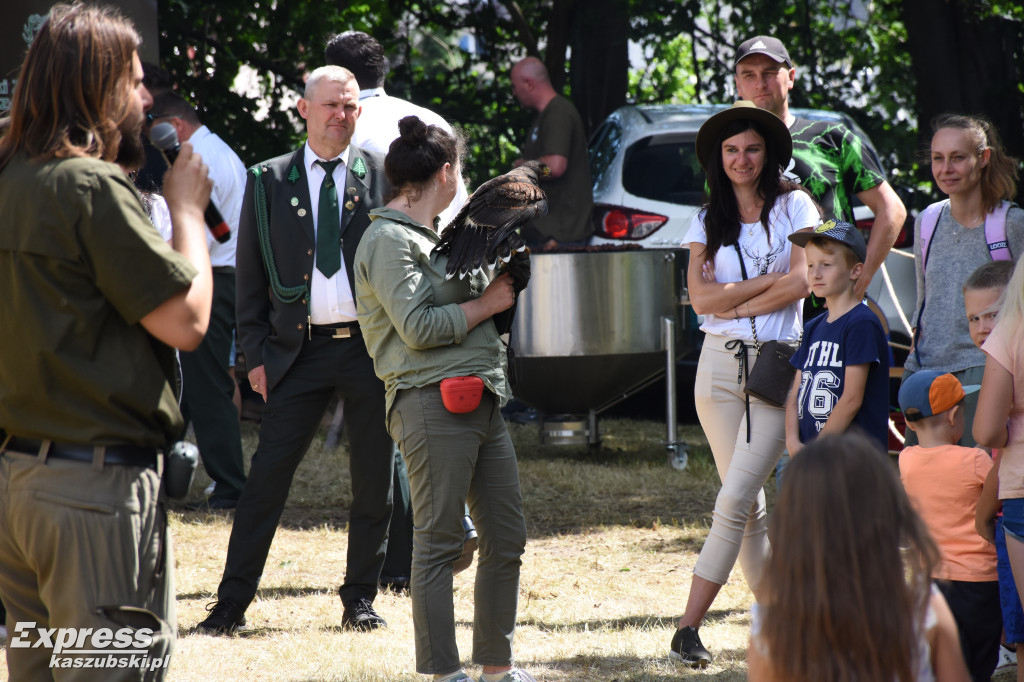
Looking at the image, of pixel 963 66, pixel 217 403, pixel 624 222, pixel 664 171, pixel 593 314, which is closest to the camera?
pixel 217 403

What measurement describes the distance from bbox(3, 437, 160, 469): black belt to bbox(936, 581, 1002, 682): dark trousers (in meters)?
2.53

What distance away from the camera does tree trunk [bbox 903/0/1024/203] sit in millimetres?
9781

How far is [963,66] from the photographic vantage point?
9922 millimetres

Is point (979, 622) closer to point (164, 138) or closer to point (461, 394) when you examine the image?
point (461, 394)

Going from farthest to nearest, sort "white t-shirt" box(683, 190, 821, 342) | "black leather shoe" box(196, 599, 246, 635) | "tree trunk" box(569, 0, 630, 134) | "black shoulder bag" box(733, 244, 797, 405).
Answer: "tree trunk" box(569, 0, 630, 134) → "black leather shoe" box(196, 599, 246, 635) → "white t-shirt" box(683, 190, 821, 342) → "black shoulder bag" box(733, 244, 797, 405)

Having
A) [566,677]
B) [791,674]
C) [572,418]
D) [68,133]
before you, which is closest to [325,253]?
[566,677]

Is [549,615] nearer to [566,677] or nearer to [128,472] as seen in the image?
[566,677]

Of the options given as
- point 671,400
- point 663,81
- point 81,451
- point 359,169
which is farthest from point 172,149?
point 663,81

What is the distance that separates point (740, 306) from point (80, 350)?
2.58 meters

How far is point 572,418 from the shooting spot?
786 cm

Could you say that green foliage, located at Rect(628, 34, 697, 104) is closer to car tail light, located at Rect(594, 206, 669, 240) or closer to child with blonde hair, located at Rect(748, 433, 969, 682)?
car tail light, located at Rect(594, 206, 669, 240)

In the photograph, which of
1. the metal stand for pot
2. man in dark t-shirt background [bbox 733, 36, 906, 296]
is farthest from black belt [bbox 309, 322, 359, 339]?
the metal stand for pot

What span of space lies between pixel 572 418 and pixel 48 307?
585cm

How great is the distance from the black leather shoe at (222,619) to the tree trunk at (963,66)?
7.63 metres
